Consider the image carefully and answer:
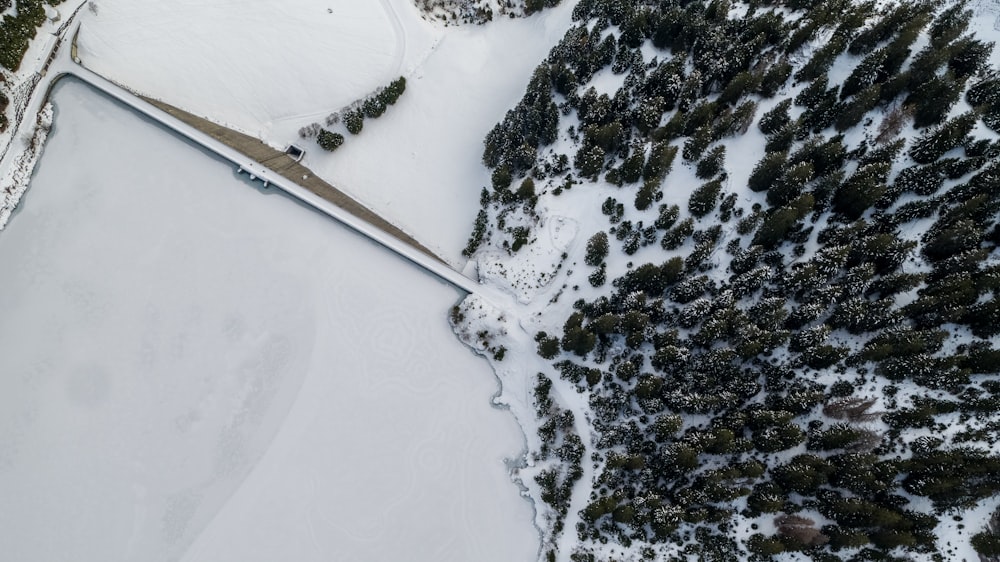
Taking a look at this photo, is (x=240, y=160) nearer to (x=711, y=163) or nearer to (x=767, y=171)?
(x=711, y=163)

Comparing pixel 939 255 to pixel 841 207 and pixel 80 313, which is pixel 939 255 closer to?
pixel 841 207

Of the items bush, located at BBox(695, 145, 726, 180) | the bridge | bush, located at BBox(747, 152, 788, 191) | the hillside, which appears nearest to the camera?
the hillside

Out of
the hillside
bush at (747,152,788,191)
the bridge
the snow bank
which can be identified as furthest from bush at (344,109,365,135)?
bush at (747,152,788,191)

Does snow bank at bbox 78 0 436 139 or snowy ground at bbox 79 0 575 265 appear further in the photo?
snowy ground at bbox 79 0 575 265

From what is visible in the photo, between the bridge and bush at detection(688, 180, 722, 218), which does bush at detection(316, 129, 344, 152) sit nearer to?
the bridge

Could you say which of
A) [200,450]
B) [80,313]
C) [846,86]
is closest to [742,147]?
[846,86]

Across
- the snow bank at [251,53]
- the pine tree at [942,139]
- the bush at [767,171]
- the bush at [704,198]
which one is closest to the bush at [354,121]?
the snow bank at [251,53]
